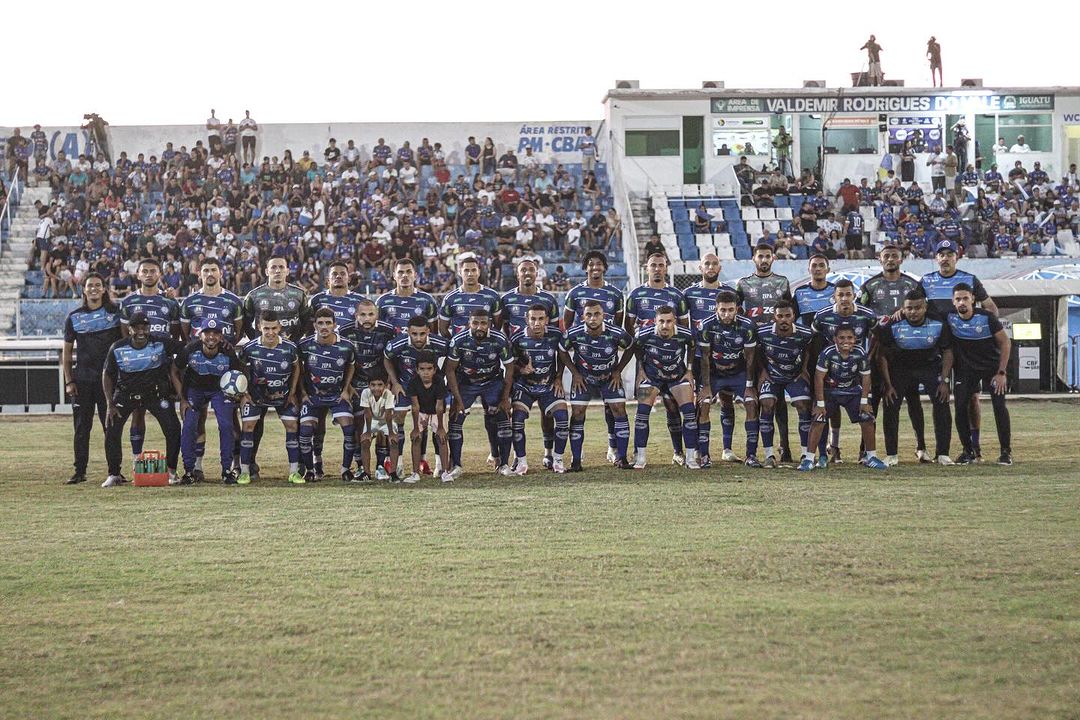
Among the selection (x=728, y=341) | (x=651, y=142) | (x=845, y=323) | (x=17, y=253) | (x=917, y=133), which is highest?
(x=917, y=133)

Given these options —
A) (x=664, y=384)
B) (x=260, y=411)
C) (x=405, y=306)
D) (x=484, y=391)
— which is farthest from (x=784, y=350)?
(x=260, y=411)

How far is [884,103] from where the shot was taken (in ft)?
117

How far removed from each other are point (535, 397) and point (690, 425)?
1.60 metres

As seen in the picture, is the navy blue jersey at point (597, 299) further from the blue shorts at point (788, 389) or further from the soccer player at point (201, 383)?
the soccer player at point (201, 383)

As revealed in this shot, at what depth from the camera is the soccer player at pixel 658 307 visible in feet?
40.3

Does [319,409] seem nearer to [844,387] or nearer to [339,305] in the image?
[339,305]

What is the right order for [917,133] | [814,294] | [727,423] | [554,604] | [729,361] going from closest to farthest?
[554,604] → [729,361] → [814,294] → [727,423] → [917,133]

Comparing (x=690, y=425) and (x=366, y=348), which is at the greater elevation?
(x=366, y=348)

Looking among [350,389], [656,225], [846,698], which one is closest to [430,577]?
[846,698]

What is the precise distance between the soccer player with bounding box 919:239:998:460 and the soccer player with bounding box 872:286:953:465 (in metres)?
0.24

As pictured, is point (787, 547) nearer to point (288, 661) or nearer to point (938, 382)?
point (288, 661)

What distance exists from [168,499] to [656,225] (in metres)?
22.9

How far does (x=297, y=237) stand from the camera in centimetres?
2894

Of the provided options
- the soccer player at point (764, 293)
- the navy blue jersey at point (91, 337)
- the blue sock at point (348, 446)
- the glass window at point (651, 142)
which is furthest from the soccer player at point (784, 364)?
the glass window at point (651, 142)
